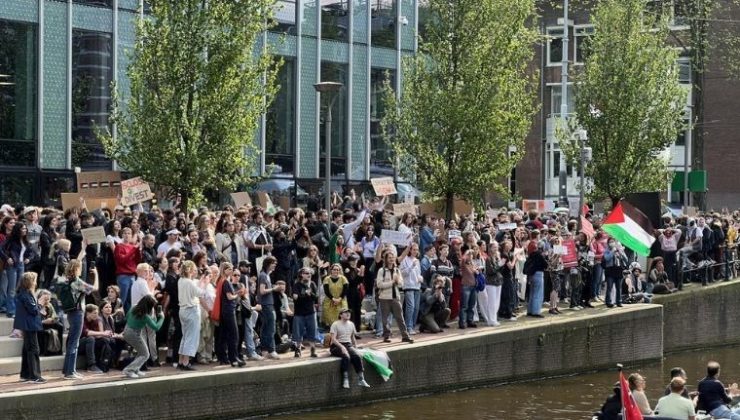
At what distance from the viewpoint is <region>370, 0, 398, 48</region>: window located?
1714 inches

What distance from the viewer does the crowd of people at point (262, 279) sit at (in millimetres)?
21797

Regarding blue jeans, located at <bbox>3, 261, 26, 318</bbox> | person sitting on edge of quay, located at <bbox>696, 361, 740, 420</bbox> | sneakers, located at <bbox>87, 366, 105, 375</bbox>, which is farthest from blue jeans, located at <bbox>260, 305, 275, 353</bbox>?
person sitting on edge of quay, located at <bbox>696, 361, 740, 420</bbox>

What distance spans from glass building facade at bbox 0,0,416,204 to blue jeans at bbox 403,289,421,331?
4.92 meters

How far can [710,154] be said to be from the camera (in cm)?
6450

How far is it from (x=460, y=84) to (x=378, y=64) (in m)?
8.87

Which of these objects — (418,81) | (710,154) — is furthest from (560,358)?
(710,154)

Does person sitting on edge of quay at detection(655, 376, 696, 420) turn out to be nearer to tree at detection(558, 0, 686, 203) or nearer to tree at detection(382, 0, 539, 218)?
tree at detection(382, 0, 539, 218)

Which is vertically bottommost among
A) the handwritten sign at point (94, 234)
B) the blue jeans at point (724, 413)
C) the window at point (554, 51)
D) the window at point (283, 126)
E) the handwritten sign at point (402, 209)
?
the blue jeans at point (724, 413)

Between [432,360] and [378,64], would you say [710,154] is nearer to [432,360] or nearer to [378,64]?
[378,64]

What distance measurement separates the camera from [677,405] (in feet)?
65.7

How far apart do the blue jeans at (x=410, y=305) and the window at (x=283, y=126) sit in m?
14.2

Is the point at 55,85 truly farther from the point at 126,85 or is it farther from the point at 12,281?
the point at 12,281

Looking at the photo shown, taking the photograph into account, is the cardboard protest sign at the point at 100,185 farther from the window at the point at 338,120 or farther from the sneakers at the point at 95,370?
the window at the point at 338,120

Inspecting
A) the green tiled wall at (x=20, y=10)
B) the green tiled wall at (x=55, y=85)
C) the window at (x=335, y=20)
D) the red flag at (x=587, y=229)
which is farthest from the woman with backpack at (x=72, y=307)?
the window at (x=335, y=20)
